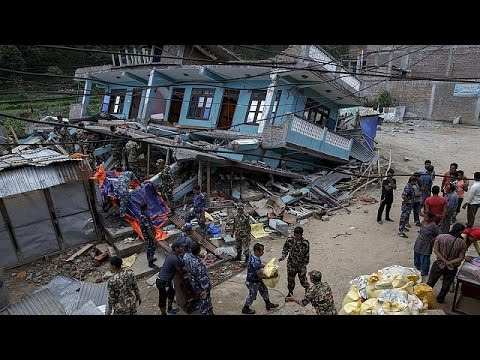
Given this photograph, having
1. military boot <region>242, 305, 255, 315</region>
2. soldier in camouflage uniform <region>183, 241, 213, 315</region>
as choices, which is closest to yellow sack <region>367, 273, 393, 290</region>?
military boot <region>242, 305, 255, 315</region>

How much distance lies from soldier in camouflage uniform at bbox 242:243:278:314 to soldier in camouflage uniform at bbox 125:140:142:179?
9.24 metres

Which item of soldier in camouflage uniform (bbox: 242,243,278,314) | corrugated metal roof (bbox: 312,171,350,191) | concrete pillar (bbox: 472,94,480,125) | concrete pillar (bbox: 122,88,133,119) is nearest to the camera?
soldier in camouflage uniform (bbox: 242,243,278,314)

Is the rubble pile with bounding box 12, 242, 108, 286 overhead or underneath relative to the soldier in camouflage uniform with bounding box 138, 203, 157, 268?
underneath

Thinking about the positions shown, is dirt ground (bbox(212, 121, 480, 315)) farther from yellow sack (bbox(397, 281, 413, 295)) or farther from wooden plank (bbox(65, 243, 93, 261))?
wooden plank (bbox(65, 243, 93, 261))

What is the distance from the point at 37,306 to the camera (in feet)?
25.1

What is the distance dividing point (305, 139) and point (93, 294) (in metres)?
9.87

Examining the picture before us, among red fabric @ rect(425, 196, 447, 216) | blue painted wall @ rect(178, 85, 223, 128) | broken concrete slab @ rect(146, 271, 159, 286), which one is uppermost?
blue painted wall @ rect(178, 85, 223, 128)

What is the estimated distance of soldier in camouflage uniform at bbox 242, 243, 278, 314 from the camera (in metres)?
6.93

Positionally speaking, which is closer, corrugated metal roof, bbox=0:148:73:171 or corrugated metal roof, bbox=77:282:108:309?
corrugated metal roof, bbox=77:282:108:309

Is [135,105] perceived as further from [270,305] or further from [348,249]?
[270,305]

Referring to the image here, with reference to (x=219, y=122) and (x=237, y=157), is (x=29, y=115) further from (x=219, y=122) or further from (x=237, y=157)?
(x=237, y=157)

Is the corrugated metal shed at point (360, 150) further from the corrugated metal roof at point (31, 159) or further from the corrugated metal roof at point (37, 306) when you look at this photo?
the corrugated metal roof at point (37, 306)

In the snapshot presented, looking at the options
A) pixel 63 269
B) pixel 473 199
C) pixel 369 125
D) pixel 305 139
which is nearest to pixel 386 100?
pixel 369 125

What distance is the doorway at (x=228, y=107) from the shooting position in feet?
59.8
